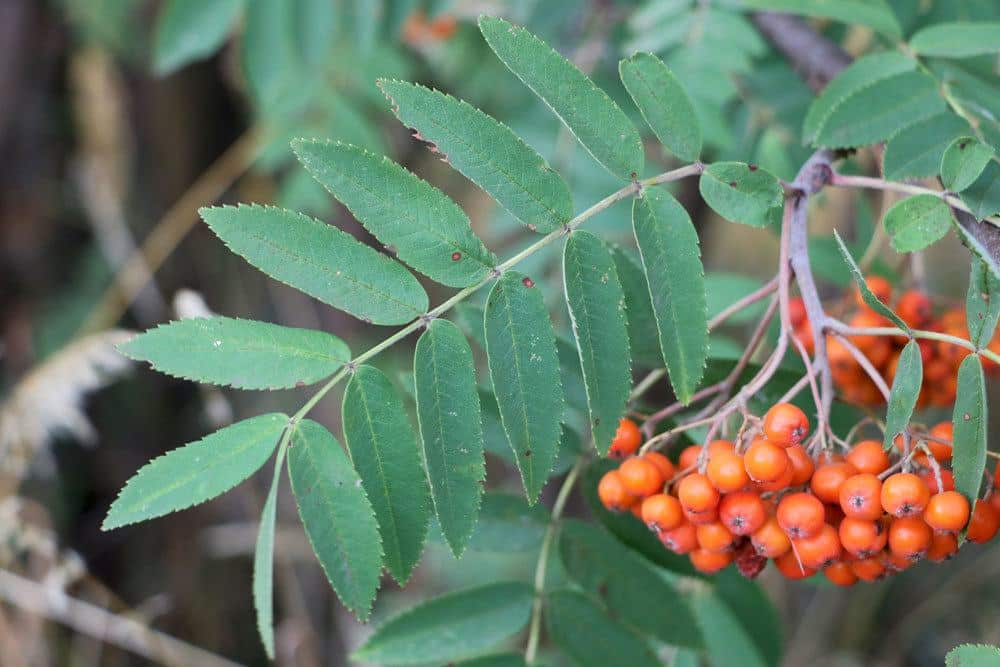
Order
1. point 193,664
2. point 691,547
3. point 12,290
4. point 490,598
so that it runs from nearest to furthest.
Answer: point 691,547 → point 490,598 → point 193,664 → point 12,290

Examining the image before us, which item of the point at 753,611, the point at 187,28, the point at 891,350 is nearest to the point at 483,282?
the point at 891,350

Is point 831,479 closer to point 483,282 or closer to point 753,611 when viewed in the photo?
point 483,282

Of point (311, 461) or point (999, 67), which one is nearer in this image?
point (311, 461)

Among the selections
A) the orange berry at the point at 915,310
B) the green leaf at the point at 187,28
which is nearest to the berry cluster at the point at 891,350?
the orange berry at the point at 915,310

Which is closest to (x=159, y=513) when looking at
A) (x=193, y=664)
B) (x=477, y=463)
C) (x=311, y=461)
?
(x=311, y=461)

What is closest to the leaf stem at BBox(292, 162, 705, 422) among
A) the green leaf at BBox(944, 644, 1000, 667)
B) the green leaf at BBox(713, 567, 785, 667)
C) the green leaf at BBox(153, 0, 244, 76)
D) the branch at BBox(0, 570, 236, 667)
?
the green leaf at BBox(944, 644, 1000, 667)

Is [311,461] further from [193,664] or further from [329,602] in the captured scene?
[329,602]
